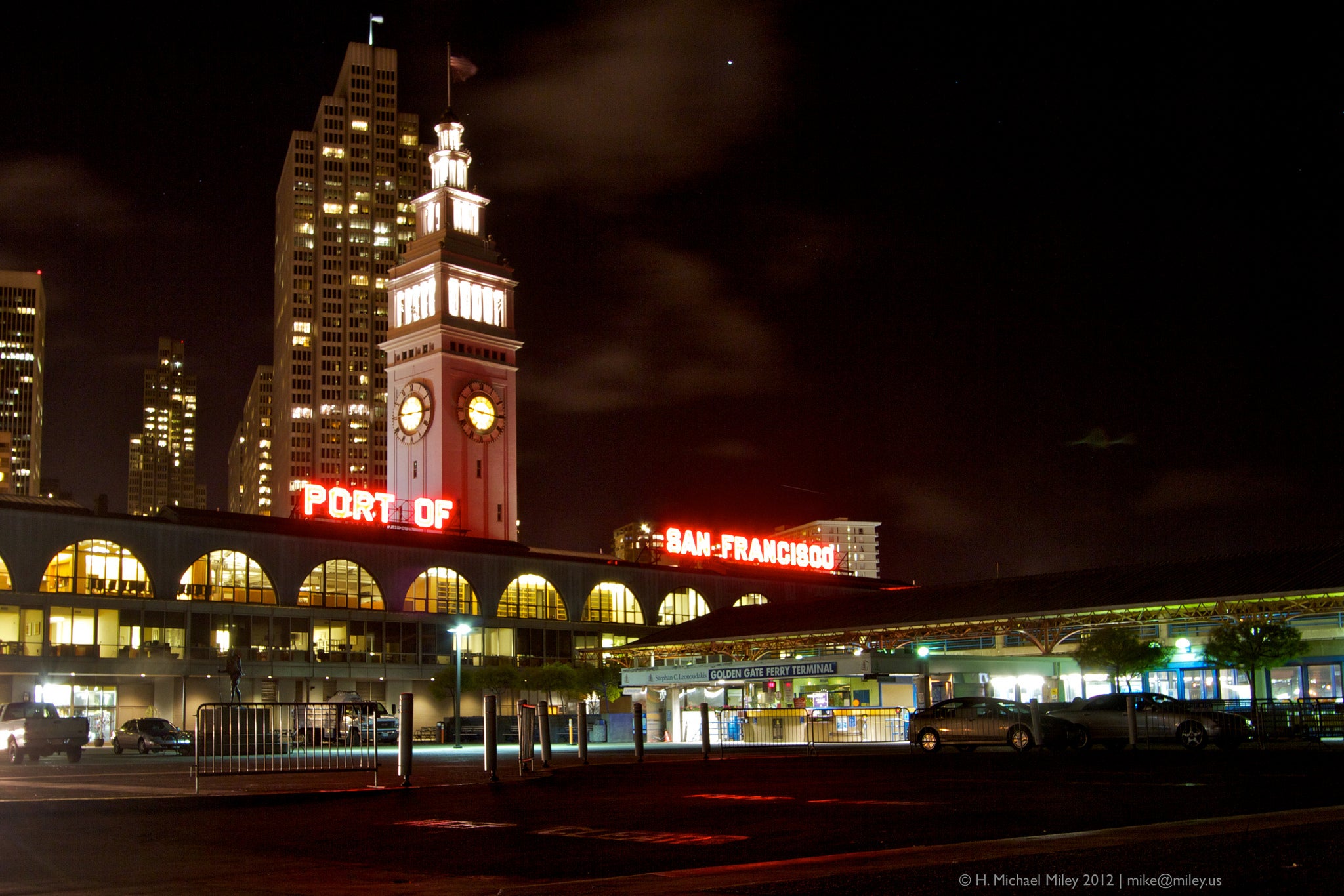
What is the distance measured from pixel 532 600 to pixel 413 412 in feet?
96.2

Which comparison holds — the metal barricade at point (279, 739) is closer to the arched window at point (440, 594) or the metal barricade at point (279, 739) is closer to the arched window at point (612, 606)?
the arched window at point (440, 594)

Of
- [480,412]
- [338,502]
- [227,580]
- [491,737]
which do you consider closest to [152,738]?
[227,580]

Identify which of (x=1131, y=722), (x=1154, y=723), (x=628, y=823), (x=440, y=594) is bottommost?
(x=1154, y=723)

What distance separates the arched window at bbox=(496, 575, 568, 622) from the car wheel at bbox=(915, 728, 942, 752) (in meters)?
49.1

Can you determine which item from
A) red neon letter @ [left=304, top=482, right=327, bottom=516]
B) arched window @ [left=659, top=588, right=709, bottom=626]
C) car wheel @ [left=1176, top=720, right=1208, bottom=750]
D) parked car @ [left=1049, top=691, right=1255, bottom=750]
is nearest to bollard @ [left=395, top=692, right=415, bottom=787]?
parked car @ [left=1049, top=691, right=1255, bottom=750]

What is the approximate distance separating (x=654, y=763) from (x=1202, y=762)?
1248cm

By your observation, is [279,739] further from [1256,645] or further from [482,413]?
[482,413]

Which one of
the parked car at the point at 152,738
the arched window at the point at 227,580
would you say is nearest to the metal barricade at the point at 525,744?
the parked car at the point at 152,738

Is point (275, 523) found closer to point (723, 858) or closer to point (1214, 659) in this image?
point (1214, 659)

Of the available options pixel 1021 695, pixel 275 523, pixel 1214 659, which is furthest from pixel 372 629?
pixel 1214 659

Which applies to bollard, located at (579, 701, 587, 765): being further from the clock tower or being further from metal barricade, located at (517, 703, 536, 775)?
the clock tower

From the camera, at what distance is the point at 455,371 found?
354 ft

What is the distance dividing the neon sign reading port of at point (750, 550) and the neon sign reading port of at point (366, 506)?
1714cm

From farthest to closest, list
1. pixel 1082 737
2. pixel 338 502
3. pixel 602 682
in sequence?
1. pixel 338 502
2. pixel 602 682
3. pixel 1082 737
